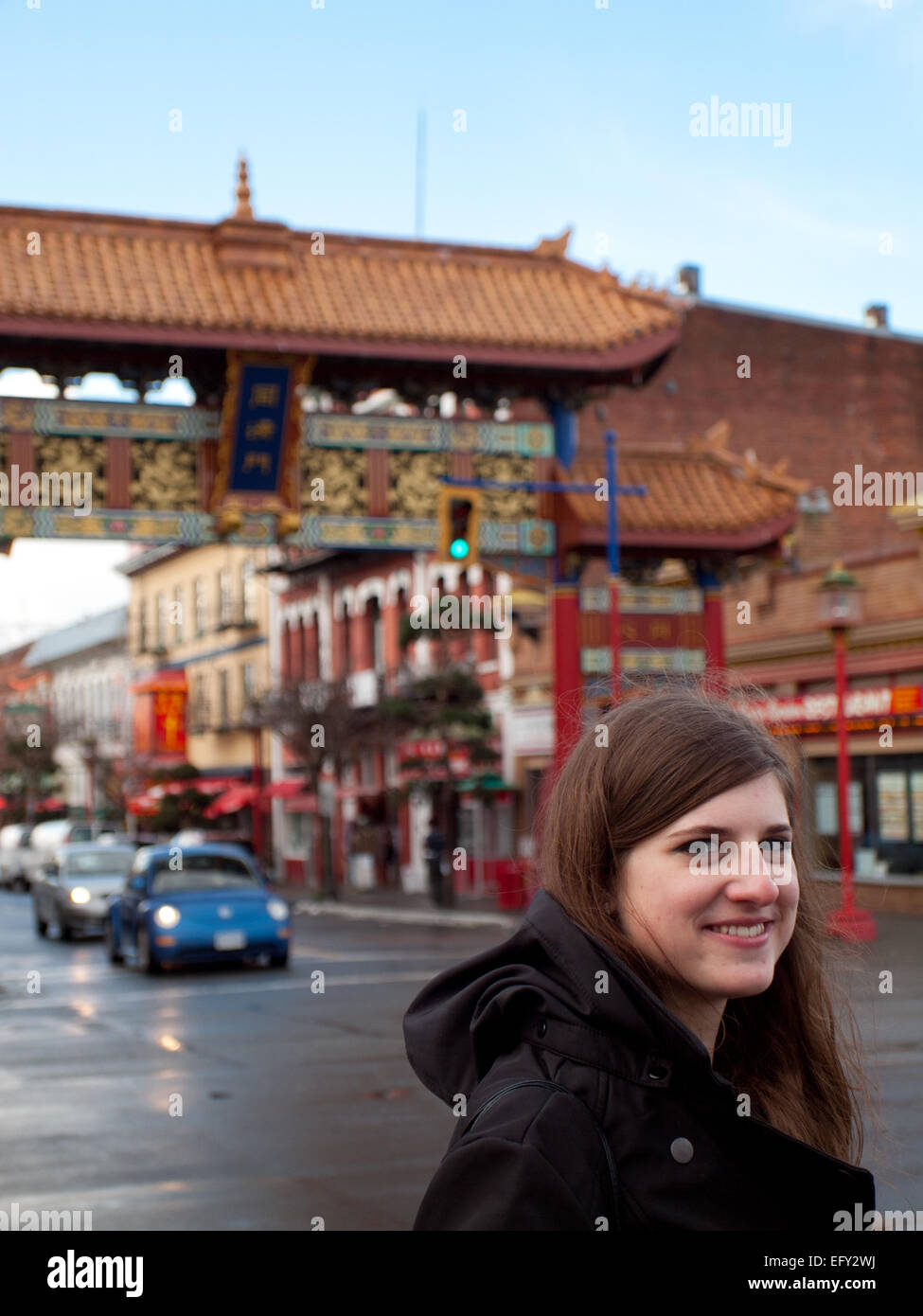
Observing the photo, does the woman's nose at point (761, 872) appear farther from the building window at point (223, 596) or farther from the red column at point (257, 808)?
the building window at point (223, 596)

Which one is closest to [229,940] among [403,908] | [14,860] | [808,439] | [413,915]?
[413,915]

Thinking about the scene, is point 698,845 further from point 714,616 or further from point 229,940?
point 714,616

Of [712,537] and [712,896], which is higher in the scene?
[712,537]

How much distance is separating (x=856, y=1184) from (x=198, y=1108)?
893 cm

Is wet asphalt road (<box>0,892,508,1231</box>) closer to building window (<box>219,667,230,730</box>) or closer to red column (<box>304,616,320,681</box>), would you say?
red column (<box>304,616,320,681</box>)

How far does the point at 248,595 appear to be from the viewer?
2452 inches

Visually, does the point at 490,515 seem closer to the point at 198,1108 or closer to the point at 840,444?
the point at 198,1108

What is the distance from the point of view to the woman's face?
2.45m

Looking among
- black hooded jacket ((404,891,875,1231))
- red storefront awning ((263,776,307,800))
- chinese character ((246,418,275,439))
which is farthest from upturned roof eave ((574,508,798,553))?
red storefront awning ((263,776,307,800))

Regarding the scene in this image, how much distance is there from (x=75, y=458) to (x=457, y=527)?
5.29m

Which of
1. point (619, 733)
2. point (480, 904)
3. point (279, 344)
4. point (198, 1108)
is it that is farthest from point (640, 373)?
point (619, 733)

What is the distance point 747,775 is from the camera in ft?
8.30
